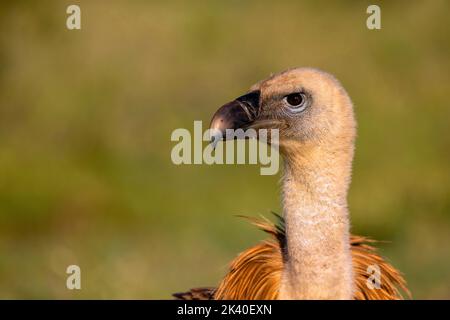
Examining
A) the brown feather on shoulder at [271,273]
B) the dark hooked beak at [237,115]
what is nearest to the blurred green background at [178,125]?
the brown feather on shoulder at [271,273]

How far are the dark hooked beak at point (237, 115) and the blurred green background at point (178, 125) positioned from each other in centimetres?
463

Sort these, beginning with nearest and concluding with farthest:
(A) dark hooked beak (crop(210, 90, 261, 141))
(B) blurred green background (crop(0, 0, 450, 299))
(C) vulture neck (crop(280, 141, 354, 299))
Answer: (C) vulture neck (crop(280, 141, 354, 299)), (A) dark hooked beak (crop(210, 90, 261, 141)), (B) blurred green background (crop(0, 0, 450, 299))

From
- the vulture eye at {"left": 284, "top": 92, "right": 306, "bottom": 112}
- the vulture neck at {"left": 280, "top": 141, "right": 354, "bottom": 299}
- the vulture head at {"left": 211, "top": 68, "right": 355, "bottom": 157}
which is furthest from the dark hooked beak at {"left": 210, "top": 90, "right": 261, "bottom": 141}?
the vulture neck at {"left": 280, "top": 141, "right": 354, "bottom": 299}

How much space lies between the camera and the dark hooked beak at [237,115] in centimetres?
510

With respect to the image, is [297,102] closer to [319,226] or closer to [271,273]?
[319,226]

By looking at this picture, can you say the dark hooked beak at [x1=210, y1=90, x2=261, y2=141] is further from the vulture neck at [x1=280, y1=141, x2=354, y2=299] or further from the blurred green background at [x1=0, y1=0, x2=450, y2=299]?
the blurred green background at [x1=0, y1=0, x2=450, y2=299]

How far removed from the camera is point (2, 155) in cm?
1275

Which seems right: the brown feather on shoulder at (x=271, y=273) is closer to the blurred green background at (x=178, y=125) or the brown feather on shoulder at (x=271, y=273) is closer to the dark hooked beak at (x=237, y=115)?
the dark hooked beak at (x=237, y=115)

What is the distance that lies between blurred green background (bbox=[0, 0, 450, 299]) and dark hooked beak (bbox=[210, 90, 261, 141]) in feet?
15.2

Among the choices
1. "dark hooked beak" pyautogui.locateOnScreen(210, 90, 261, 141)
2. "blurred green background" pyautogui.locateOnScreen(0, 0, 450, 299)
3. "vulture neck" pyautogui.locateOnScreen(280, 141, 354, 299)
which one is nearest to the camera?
"vulture neck" pyautogui.locateOnScreen(280, 141, 354, 299)

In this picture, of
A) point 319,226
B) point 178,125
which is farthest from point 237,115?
point 178,125

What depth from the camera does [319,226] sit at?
Result: 4.99 meters

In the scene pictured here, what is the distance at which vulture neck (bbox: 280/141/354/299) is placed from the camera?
4992 millimetres

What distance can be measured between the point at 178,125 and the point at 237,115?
25.8ft
